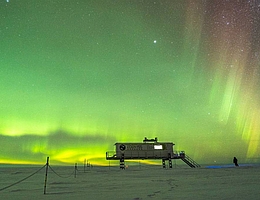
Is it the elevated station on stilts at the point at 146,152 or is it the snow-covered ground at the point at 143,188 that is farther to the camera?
the elevated station on stilts at the point at 146,152

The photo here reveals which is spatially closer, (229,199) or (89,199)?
(229,199)

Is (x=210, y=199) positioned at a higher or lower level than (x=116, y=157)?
higher

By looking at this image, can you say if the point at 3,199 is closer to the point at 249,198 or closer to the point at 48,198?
the point at 48,198

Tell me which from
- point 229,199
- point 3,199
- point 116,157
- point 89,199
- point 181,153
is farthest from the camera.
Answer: point 181,153

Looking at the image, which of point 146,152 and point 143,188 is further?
point 146,152

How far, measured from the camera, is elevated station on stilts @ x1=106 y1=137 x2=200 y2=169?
41188 mm

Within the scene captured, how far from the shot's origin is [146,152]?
42.1 m

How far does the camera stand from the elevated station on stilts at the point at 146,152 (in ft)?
135

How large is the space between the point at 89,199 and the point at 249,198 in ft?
17.3

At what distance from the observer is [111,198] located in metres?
7.72

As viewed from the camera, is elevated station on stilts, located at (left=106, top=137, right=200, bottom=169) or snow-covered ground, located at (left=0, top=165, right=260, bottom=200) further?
elevated station on stilts, located at (left=106, top=137, right=200, bottom=169)

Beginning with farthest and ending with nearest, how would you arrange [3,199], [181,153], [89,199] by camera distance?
[181,153]
[3,199]
[89,199]

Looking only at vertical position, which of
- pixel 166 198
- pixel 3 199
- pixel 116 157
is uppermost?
pixel 166 198

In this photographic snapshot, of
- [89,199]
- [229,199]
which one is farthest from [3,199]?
[229,199]
